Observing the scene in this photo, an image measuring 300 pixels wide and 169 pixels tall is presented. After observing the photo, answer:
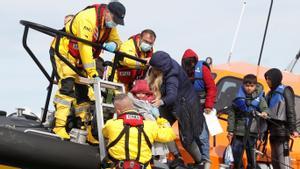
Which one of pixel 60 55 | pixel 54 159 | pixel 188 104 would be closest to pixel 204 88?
pixel 188 104

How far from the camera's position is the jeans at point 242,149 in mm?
7691

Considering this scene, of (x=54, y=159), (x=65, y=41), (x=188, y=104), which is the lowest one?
(x=54, y=159)

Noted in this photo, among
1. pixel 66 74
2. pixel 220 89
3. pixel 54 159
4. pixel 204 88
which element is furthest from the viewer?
pixel 220 89

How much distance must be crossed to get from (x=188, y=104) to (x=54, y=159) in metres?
1.76

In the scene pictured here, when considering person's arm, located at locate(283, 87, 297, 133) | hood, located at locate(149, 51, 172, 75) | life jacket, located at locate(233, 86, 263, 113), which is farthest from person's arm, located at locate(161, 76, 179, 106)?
person's arm, located at locate(283, 87, 297, 133)

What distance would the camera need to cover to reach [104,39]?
7.50 metres

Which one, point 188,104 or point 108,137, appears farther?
point 188,104

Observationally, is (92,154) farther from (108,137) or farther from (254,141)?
(254,141)

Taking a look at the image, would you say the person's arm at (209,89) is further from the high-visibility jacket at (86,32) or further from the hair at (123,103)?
the hair at (123,103)

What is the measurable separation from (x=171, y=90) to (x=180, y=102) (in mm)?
239

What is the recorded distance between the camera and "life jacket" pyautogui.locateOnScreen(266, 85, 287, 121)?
25.8ft

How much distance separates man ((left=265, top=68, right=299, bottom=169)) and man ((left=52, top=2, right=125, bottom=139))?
192 cm

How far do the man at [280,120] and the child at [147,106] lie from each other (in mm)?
1582

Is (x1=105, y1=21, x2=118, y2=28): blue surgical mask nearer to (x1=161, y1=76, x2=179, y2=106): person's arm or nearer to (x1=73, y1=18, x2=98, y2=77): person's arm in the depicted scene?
(x1=73, y1=18, x2=98, y2=77): person's arm
